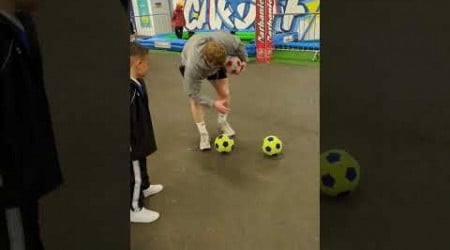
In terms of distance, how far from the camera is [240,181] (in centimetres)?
150

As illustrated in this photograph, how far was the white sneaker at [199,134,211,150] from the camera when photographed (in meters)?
1.83

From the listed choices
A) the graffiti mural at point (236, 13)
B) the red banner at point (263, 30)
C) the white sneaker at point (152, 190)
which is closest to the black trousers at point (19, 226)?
the white sneaker at point (152, 190)

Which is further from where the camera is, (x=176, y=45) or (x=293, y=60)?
(x=176, y=45)

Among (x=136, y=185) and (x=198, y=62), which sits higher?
(x=198, y=62)

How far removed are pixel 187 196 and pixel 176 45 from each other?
3510mm

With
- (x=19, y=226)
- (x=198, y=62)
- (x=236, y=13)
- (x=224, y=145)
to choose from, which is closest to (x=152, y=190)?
(x=224, y=145)

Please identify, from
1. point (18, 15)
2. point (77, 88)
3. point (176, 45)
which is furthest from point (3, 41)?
point (176, 45)

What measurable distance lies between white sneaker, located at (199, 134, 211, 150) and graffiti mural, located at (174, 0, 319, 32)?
293 centimetres

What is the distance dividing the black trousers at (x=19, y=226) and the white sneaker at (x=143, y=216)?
1.98 feet

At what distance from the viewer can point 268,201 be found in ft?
4.40

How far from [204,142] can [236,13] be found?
3.76 m

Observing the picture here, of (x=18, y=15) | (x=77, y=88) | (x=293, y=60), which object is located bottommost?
(x=293, y=60)
